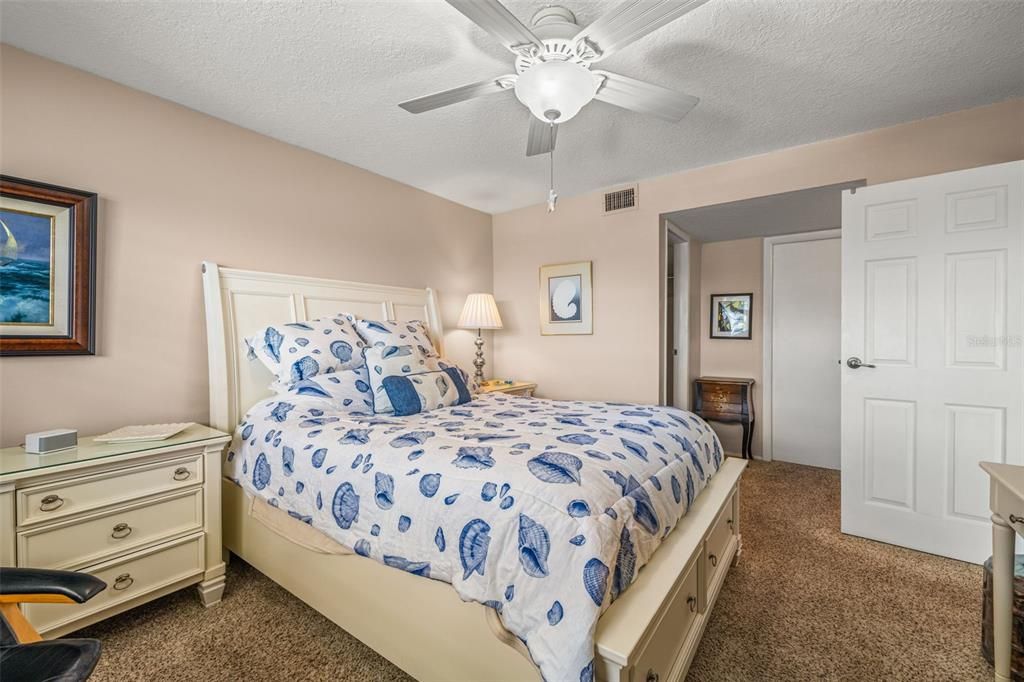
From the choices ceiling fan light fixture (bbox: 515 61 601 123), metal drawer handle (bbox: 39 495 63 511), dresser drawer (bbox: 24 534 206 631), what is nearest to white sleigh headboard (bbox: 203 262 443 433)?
dresser drawer (bbox: 24 534 206 631)

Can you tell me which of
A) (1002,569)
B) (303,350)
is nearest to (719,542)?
(1002,569)

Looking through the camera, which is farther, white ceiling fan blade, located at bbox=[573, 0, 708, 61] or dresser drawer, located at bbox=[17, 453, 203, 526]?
dresser drawer, located at bbox=[17, 453, 203, 526]

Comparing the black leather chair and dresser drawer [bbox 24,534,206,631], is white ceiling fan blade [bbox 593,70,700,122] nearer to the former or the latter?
the black leather chair

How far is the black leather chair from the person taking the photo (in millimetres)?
873

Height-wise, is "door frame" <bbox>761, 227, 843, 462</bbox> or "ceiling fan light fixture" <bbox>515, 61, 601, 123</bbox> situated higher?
"ceiling fan light fixture" <bbox>515, 61, 601, 123</bbox>

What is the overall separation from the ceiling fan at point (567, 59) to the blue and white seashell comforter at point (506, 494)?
1.26m

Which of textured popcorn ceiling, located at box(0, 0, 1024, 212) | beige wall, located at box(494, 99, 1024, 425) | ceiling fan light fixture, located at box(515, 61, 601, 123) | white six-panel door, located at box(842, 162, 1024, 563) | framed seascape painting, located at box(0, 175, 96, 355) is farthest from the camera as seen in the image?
beige wall, located at box(494, 99, 1024, 425)

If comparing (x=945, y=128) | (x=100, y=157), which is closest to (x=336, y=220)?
(x=100, y=157)

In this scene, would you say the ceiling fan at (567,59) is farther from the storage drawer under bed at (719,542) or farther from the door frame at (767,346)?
the door frame at (767,346)

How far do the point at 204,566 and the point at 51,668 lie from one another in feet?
3.98

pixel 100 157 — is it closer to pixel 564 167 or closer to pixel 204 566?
pixel 204 566

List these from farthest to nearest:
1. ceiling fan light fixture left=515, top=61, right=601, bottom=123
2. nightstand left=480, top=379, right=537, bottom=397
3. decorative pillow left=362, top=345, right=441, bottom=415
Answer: nightstand left=480, top=379, right=537, bottom=397 < decorative pillow left=362, top=345, right=441, bottom=415 < ceiling fan light fixture left=515, top=61, right=601, bottom=123

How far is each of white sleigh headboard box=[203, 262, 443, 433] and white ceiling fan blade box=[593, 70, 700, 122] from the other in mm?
2013

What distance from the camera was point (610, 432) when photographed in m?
1.78
